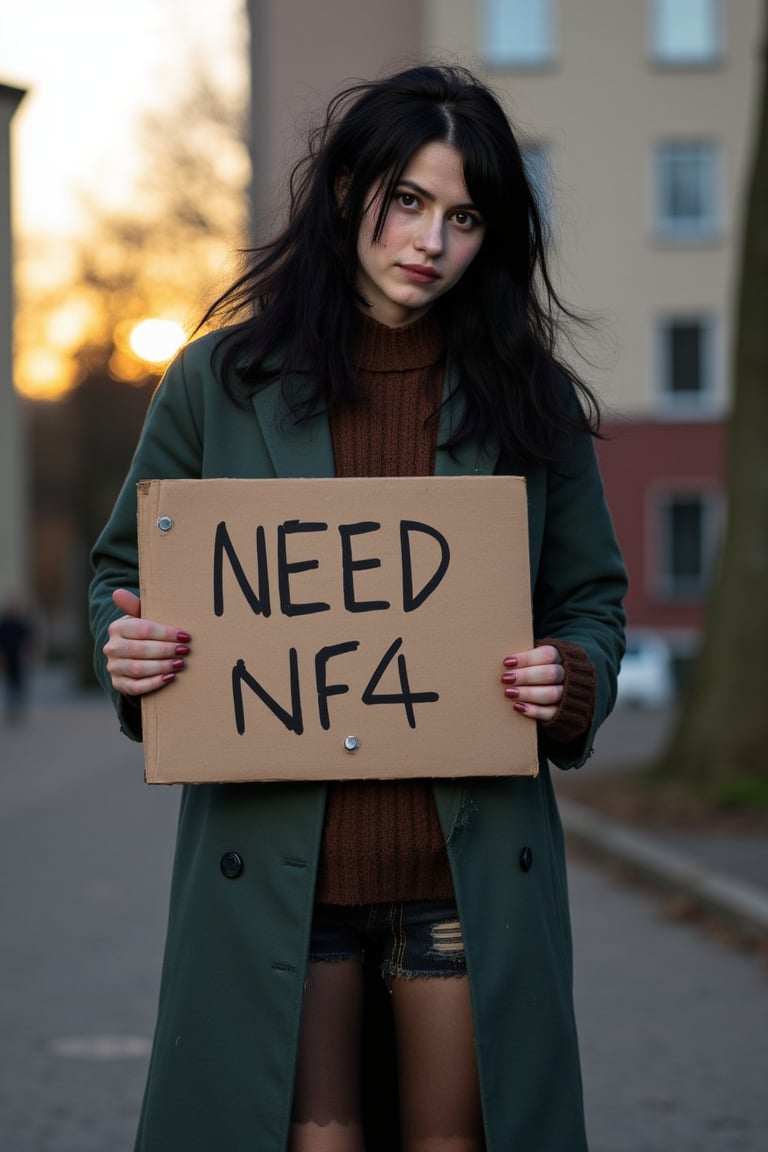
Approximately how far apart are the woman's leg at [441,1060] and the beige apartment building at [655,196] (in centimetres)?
3434

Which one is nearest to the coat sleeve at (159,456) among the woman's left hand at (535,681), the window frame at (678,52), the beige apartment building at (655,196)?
the woman's left hand at (535,681)

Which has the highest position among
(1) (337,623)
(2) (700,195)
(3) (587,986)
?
(2) (700,195)

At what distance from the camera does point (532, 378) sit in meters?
2.84

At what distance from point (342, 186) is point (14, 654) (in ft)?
100

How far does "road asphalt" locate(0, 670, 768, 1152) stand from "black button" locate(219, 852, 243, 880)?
239cm

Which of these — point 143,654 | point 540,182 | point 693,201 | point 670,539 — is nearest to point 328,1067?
point 143,654

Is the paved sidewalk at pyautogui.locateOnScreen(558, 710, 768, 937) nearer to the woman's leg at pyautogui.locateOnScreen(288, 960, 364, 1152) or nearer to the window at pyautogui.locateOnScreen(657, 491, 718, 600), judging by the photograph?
the woman's leg at pyautogui.locateOnScreen(288, 960, 364, 1152)

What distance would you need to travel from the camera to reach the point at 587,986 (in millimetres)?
6922

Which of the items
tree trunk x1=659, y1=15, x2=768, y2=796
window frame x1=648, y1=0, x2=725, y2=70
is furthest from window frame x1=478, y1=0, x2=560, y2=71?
tree trunk x1=659, y1=15, x2=768, y2=796

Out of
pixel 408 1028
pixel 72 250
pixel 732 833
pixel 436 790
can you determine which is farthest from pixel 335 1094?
pixel 72 250

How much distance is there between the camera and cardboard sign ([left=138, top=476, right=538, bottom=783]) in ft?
8.55

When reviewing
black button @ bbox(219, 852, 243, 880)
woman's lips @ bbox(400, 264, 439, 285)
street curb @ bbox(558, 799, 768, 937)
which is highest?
woman's lips @ bbox(400, 264, 439, 285)

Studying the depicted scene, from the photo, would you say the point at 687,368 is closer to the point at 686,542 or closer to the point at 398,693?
the point at 686,542

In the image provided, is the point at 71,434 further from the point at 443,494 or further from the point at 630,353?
the point at 443,494
